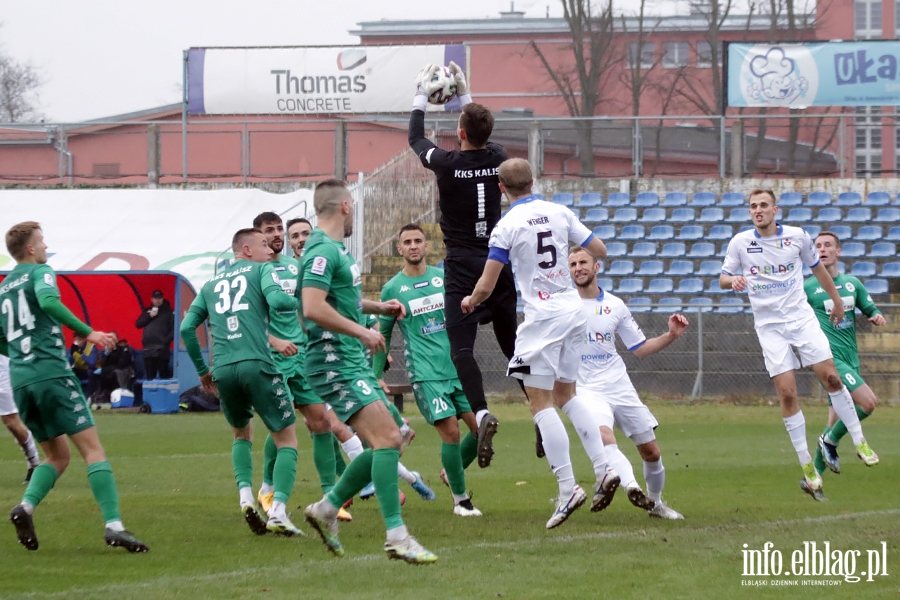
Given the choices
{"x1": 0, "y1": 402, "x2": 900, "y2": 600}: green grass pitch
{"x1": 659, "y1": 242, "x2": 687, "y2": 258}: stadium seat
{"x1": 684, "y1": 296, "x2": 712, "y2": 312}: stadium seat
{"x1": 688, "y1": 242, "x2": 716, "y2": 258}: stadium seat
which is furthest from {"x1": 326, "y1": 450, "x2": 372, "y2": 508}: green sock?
{"x1": 659, "y1": 242, "x2": 687, "y2": 258}: stadium seat

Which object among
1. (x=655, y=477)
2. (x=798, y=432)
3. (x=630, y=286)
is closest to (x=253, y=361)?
(x=655, y=477)

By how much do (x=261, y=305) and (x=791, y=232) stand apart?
4481 mm

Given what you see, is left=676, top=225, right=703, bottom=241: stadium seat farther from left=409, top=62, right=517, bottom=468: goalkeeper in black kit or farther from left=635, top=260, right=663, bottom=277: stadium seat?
left=409, top=62, right=517, bottom=468: goalkeeper in black kit

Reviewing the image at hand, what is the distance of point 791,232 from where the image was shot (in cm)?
951

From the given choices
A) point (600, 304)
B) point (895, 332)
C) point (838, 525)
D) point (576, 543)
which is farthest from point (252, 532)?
point (895, 332)

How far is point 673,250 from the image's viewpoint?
2323 centimetres

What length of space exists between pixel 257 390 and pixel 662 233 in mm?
17218

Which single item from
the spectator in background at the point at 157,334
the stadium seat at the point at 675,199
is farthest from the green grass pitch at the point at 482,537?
the stadium seat at the point at 675,199

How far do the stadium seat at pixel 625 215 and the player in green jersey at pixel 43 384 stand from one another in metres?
18.0

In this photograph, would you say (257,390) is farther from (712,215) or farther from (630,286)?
(712,215)

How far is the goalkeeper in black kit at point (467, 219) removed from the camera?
312 inches

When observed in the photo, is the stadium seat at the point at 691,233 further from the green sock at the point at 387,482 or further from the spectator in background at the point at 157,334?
the green sock at the point at 387,482

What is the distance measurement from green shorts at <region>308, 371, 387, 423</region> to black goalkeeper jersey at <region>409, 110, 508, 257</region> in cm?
214

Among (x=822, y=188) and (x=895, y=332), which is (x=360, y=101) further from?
(x=895, y=332)
